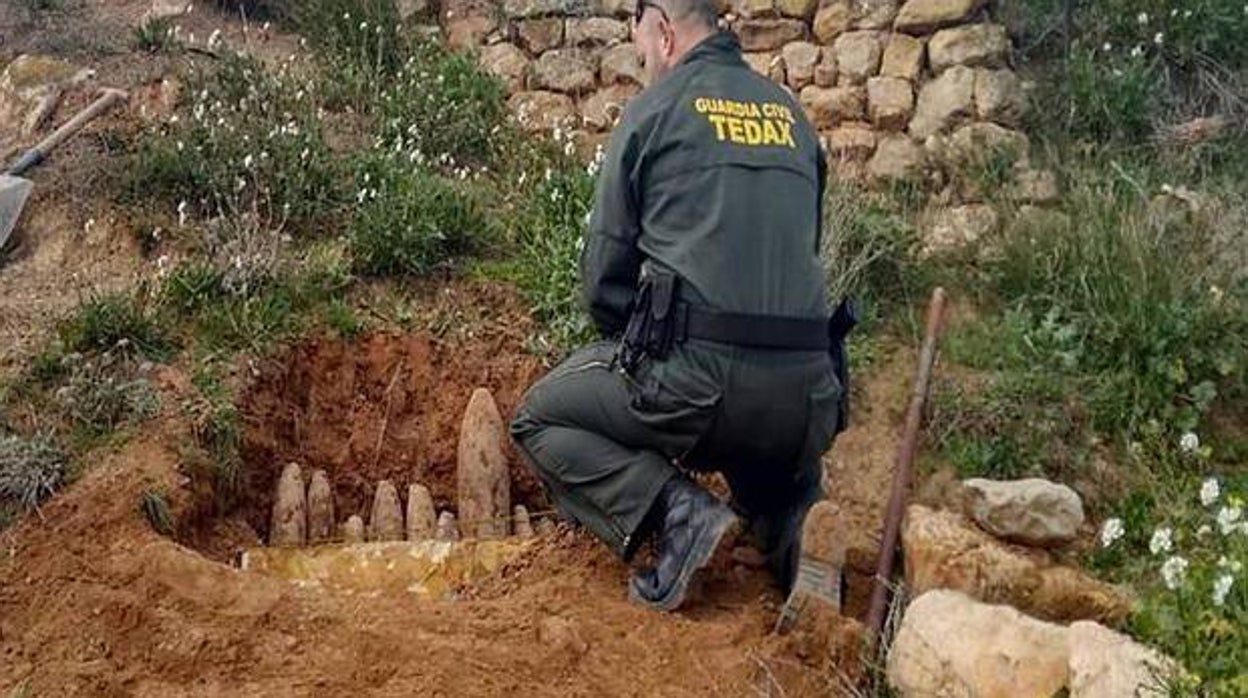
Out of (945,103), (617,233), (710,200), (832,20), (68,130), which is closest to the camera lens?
(710,200)

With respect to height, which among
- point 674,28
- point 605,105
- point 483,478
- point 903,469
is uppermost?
point 674,28

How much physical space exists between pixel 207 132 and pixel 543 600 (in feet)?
10.5

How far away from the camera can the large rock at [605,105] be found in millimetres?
7832

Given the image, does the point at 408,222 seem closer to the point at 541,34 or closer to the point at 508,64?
the point at 508,64

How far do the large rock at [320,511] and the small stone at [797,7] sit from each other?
3449 mm

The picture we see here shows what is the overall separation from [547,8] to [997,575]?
14.9 ft

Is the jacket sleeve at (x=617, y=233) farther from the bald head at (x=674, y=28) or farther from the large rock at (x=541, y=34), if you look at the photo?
the large rock at (x=541, y=34)

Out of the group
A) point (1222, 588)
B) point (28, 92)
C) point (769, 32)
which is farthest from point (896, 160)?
point (28, 92)

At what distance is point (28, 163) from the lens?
692cm

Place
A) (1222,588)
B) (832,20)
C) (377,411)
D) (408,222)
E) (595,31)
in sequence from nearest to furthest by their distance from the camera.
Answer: (1222,588)
(377,411)
(408,222)
(832,20)
(595,31)

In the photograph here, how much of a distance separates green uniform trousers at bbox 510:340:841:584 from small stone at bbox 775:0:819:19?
10.9 feet

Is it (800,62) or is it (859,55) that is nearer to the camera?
(859,55)

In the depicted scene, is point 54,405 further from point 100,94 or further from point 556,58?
point 556,58

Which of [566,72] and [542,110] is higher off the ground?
[566,72]
